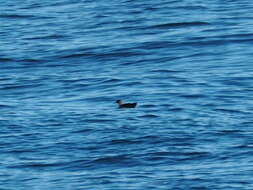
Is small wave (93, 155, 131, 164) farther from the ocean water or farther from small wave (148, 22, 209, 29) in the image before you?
small wave (148, 22, 209, 29)

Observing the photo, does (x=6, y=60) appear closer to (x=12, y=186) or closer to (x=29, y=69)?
(x=29, y=69)

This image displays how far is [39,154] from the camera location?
16594mm

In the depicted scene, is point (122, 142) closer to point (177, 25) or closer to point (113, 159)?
point (113, 159)

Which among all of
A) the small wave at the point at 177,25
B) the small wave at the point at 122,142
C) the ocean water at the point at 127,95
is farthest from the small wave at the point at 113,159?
the small wave at the point at 177,25

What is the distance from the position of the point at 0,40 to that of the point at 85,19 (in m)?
2.74

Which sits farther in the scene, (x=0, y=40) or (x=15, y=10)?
(x=15, y=10)

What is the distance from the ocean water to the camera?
15492 millimetres

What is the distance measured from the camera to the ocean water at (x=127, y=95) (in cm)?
1549

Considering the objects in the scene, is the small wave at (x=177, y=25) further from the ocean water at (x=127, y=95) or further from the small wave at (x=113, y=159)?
Result: the small wave at (x=113, y=159)

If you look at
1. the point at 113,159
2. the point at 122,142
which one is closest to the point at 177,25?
the point at 122,142

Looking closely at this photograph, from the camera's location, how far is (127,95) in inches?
803

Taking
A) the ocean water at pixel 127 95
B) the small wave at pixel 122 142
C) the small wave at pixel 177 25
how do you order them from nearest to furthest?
the ocean water at pixel 127 95, the small wave at pixel 122 142, the small wave at pixel 177 25

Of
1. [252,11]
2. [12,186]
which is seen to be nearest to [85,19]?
[252,11]

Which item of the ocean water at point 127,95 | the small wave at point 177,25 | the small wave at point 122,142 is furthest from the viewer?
the small wave at point 177,25
